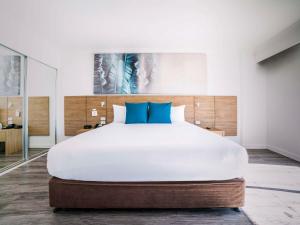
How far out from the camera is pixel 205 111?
4363 mm

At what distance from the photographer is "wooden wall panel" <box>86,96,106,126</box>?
4.36 meters

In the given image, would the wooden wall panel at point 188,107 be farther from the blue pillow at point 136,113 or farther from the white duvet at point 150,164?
the white duvet at point 150,164

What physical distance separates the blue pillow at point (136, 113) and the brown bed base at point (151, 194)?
208 cm

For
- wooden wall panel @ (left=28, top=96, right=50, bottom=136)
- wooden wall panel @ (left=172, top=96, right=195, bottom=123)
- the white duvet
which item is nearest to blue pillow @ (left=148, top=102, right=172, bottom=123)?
wooden wall panel @ (left=172, top=96, right=195, bottom=123)

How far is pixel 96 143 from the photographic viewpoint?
5.91 feet

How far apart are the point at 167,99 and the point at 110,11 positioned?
7.13 ft

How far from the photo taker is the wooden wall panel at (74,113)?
437 centimetres

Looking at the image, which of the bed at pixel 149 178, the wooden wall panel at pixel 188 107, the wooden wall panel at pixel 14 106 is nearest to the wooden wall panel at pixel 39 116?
the wooden wall panel at pixel 14 106

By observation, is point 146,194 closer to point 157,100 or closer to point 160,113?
point 160,113

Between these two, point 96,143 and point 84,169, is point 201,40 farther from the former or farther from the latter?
point 84,169

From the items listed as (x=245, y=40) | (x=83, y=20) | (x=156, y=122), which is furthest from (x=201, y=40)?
(x=83, y=20)

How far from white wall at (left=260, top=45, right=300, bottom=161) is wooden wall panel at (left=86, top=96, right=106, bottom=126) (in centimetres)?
378

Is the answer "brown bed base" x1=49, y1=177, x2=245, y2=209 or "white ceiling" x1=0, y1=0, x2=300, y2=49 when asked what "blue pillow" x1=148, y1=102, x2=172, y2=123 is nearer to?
"white ceiling" x1=0, y1=0, x2=300, y2=49

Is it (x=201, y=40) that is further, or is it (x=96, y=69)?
(x=96, y=69)
